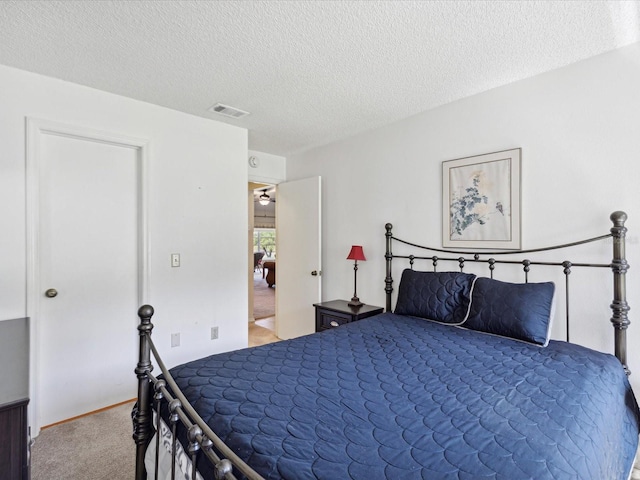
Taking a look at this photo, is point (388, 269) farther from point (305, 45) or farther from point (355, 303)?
point (305, 45)

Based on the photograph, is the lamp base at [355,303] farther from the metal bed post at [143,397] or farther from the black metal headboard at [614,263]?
the metal bed post at [143,397]

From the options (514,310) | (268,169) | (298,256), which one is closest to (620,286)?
(514,310)

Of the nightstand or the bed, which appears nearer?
the bed

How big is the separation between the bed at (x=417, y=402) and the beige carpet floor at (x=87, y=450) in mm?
644

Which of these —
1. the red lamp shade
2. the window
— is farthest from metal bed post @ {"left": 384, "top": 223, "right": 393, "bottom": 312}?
the window

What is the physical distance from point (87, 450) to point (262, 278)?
8796 mm

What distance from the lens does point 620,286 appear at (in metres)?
1.92

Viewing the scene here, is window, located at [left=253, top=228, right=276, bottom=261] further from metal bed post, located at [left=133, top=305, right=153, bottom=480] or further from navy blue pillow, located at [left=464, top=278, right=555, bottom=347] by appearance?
metal bed post, located at [left=133, top=305, right=153, bottom=480]

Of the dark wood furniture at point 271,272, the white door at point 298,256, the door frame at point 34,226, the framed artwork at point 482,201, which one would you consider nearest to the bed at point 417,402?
the framed artwork at point 482,201

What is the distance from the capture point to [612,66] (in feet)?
6.72

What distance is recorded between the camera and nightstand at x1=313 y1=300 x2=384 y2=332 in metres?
3.04

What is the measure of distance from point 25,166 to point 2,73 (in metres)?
0.60

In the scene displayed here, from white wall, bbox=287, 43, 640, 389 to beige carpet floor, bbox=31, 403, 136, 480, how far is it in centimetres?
231

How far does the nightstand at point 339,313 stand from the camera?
3.04 metres
